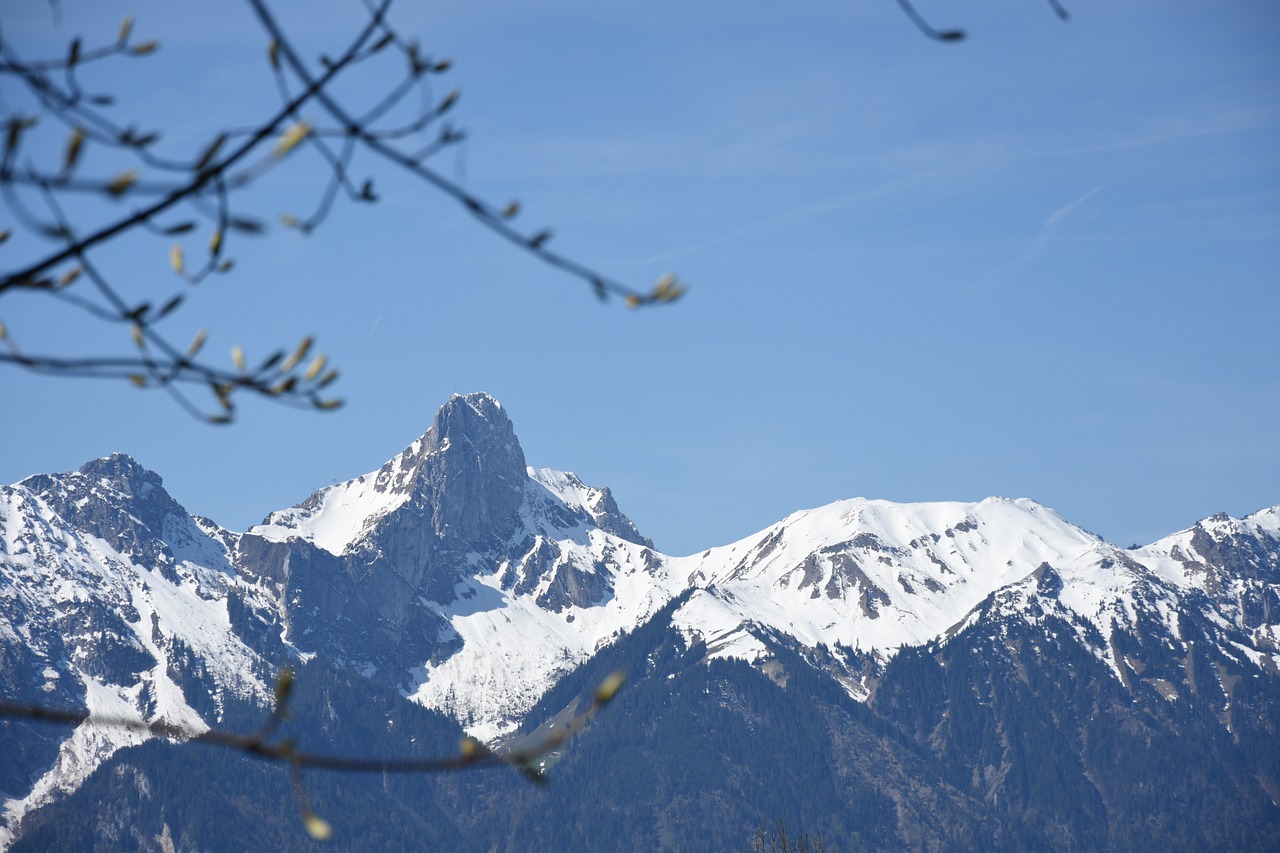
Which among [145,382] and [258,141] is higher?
[258,141]

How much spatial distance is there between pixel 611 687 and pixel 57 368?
111 inches

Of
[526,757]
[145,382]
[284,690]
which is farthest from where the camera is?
[145,382]

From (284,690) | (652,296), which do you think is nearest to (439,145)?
(652,296)

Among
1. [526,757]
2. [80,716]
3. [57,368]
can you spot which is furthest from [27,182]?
[526,757]

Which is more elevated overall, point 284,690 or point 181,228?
point 181,228

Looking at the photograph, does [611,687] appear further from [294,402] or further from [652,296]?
[294,402]

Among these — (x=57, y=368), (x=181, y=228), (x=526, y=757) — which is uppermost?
(x=181, y=228)

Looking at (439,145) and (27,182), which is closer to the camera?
(27,182)

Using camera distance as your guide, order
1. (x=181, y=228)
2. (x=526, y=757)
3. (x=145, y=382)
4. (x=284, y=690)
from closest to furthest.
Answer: (x=284, y=690)
(x=526, y=757)
(x=181, y=228)
(x=145, y=382)

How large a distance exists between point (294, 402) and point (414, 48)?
1675 millimetres

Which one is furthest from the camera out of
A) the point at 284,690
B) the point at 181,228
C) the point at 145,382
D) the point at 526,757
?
the point at 145,382

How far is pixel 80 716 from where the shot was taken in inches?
255

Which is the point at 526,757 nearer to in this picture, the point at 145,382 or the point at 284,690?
the point at 284,690

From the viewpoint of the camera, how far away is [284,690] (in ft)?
19.3
